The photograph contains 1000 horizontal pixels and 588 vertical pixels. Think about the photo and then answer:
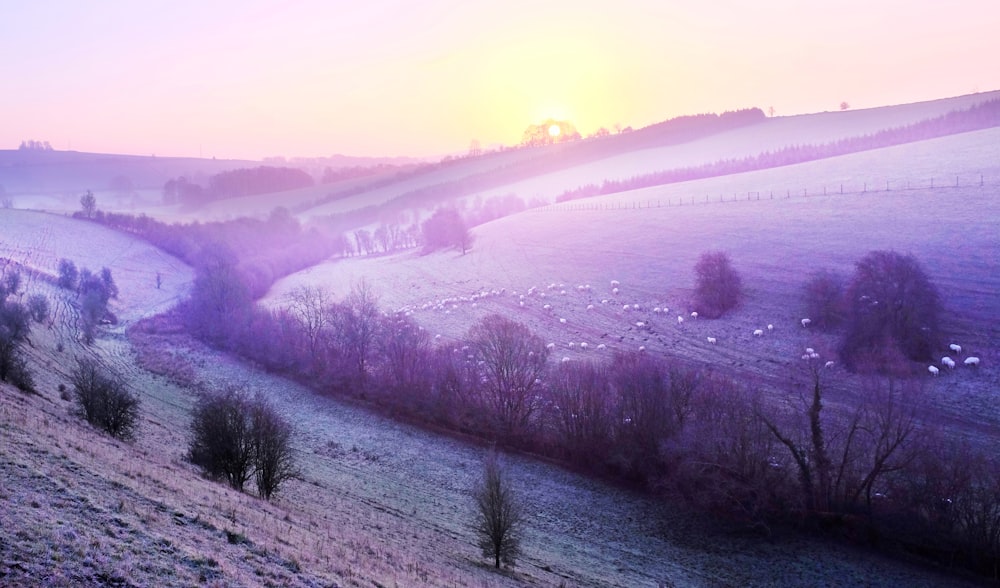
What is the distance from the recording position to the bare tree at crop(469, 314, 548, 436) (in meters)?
36.2

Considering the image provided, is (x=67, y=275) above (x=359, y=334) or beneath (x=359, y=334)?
above

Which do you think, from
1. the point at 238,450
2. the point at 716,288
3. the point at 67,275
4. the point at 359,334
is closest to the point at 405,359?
the point at 359,334

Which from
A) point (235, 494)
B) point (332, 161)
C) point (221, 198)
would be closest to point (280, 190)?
point (221, 198)

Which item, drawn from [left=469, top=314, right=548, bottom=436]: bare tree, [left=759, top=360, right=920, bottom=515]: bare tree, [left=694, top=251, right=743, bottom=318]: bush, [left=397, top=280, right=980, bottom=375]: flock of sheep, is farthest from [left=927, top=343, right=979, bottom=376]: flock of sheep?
[left=469, top=314, right=548, bottom=436]: bare tree

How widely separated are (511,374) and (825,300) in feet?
74.3

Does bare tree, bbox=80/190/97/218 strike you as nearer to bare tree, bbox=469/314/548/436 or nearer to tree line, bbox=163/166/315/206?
tree line, bbox=163/166/315/206

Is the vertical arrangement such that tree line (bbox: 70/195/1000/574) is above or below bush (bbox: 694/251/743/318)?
below

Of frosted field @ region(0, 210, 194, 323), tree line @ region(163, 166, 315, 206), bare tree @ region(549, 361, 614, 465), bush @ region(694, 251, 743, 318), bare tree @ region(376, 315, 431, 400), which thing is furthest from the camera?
tree line @ region(163, 166, 315, 206)

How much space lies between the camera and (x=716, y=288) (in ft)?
156

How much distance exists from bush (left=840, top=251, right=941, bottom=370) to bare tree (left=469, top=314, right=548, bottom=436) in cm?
1886

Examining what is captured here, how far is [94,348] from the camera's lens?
48.8 metres

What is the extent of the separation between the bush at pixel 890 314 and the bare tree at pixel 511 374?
18859 millimetres

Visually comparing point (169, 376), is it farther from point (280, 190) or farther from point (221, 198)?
point (280, 190)

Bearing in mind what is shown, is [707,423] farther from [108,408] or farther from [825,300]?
[108,408]
